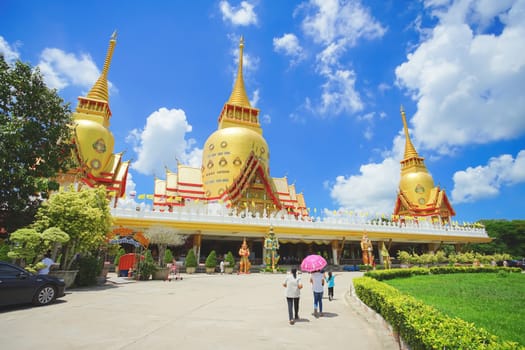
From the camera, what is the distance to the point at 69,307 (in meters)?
7.45

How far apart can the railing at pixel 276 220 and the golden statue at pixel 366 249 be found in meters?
1.95

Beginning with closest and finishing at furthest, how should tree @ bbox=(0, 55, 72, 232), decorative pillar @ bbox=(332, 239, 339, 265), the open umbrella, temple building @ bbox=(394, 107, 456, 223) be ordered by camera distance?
1. the open umbrella
2. tree @ bbox=(0, 55, 72, 232)
3. decorative pillar @ bbox=(332, 239, 339, 265)
4. temple building @ bbox=(394, 107, 456, 223)

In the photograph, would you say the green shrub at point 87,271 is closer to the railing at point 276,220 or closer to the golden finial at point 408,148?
the railing at point 276,220

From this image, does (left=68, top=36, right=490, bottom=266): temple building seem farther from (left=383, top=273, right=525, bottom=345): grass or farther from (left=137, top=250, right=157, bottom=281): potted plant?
(left=383, top=273, right=525, bottom=345): grass

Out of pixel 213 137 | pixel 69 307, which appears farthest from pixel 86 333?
pixel 213 137

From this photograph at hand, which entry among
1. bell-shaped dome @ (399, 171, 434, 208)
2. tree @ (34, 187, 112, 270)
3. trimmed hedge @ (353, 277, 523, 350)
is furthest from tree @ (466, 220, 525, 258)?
tree @ (34, 187, 112, 270)

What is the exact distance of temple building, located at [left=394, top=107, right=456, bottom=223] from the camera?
37219 mm

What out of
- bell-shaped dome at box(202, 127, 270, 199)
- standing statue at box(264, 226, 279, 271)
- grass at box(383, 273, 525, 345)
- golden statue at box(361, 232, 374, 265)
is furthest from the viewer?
bell-shaped dome at box(202, 127, 270, 199)

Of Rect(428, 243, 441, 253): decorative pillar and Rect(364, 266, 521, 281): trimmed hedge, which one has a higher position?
Rect(428, 243, 441, 253): decorative pillar

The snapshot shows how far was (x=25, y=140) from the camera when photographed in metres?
11.8

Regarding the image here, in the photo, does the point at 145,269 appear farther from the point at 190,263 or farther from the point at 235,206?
the point at 235,206

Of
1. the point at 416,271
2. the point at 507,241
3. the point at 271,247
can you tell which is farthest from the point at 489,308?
the point at 507,241

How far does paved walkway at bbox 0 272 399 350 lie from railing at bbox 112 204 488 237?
11824 mm

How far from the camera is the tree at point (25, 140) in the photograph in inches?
436
